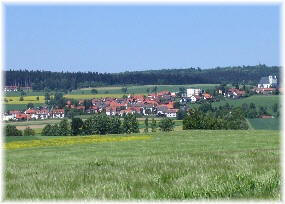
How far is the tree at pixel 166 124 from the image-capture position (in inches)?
2918

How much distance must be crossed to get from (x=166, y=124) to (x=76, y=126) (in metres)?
14.9

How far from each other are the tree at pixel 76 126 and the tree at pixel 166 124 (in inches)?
490

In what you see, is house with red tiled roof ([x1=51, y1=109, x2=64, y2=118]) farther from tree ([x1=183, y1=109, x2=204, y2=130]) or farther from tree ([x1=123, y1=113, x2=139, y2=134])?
tree ([x1=183, y1=109, x2=204, y2=130])

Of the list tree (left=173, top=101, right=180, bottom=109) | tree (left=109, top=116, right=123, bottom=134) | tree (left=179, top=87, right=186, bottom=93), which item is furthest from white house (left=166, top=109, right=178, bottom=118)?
tree (left=109, top=116, right=123, bottom=134)

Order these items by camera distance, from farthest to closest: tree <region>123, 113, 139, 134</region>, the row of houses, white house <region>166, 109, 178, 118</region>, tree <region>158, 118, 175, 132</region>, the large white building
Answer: white house <region>166, 109, 178, 118</region>
the large white building
tree <region>158, 118, 175, 132</region>
tree <region>123, 113, 139, 134</region>
the row of houses

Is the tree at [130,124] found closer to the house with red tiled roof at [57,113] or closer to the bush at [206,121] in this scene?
the bush at [206,121]

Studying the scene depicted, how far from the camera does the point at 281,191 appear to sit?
6594 millimetres

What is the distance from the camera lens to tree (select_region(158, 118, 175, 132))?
243 ft

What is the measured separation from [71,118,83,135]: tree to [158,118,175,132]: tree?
40.8 feet

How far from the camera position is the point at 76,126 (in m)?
66.8

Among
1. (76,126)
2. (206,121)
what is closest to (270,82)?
(76,126)

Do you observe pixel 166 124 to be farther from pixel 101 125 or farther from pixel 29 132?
pixel 29 132

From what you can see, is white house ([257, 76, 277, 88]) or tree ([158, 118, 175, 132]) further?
tree ([158, 118, 175, 132])

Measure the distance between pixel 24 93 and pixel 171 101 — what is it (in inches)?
1739
